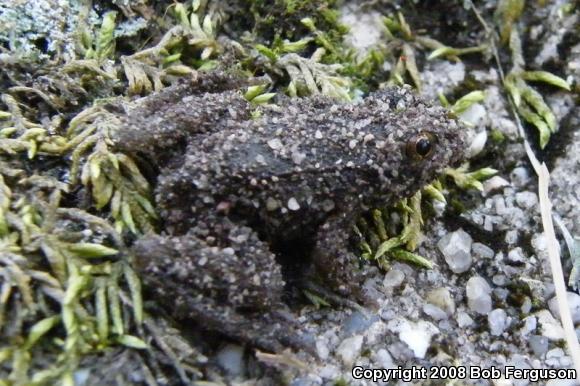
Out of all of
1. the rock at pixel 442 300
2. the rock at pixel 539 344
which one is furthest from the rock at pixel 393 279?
the rock at pixel 539 344

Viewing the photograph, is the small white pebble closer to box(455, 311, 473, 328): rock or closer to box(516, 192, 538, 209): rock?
box(455, 311, 473, 328): rock

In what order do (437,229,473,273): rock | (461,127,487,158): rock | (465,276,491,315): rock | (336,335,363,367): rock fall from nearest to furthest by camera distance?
(336,335,363,367): rock → (465,276,491,315): rock → (437,229,473,273): rock → (461,127,487,158): rock

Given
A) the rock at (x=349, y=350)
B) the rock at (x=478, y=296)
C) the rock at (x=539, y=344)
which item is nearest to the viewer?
the rock at (x=349, y=350)

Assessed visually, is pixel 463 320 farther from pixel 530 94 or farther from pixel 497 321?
pixel 530 94

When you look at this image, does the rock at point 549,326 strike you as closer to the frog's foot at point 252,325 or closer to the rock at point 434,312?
the rock at point 434,312

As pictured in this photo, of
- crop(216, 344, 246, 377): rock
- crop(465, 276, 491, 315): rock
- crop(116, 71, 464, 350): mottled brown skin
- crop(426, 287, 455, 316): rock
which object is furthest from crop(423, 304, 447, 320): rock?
crop(216, 344, 246, 377): rock

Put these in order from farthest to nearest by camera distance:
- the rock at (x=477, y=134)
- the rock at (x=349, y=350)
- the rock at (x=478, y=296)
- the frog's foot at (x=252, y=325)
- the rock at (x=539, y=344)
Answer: the rock at (x=477, y=134) < the rock at (x=478, y=296) < the rock at (x=539, y=344) < the rock at (x=349, y=350) < the frog's foot at (x=252, y=325)
